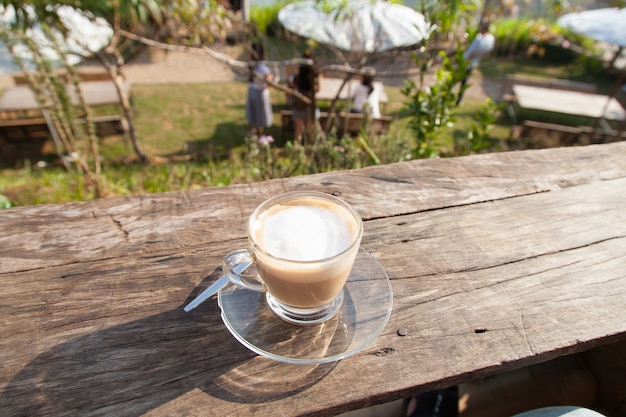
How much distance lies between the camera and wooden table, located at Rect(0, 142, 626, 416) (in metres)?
0.74

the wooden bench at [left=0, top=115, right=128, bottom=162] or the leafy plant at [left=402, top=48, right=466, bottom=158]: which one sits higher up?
the leafy plant at [left=402, top=48, right=466, bottom=158]

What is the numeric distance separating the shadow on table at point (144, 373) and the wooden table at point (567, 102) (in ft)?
28.4

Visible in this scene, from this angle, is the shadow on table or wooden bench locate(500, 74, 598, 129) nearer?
the shadow on table

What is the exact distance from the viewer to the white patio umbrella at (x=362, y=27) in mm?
4051

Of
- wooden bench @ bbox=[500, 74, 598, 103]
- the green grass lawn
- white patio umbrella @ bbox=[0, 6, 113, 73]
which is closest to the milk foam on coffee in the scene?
the green grass lawn

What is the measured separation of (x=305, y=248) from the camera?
0.84m

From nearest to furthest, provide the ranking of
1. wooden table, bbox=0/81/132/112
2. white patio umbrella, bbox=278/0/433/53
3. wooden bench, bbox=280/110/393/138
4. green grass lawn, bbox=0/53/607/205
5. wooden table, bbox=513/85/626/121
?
green grass lawn, bbox=0/53/607/205 < white patio umbrella, bbox=278/0/433/53 < wooden bench, bbox=280/110/393/138 < wooden table, bbox=0/81/132/112 < wooden table, bbox=513/85/626/121

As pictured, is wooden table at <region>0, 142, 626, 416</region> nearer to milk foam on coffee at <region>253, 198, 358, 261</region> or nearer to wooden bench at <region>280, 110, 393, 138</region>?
milk foam on coffee at <region>253, 198, 358, 261</region>

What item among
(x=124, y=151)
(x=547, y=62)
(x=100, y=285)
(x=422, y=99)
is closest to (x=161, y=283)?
(x=100, y=285)

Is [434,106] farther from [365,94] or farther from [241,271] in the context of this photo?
[365,94]

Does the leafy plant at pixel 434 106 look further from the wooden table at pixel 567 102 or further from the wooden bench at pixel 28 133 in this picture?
the wooden table at pixel 567 102

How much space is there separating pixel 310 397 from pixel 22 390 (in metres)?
0.54

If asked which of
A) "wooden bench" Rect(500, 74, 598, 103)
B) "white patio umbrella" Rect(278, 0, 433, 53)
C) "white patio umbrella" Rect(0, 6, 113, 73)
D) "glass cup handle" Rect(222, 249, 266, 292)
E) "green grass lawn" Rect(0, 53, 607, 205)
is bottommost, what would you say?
"green grass lawn" Rect(0, 53, 607, 205)

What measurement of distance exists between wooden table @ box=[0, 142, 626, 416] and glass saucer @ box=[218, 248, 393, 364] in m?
0.02
